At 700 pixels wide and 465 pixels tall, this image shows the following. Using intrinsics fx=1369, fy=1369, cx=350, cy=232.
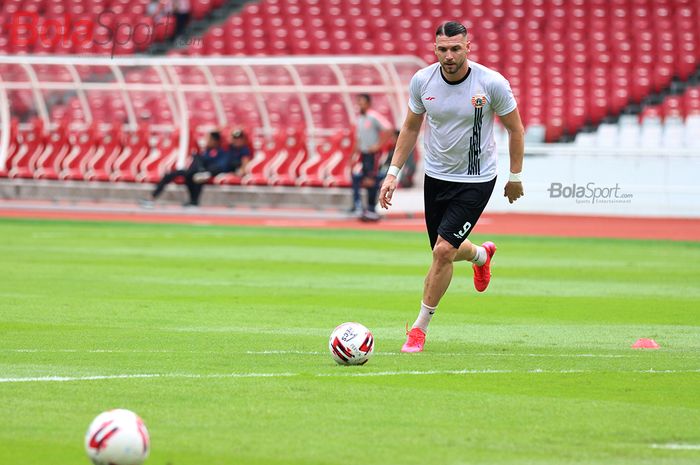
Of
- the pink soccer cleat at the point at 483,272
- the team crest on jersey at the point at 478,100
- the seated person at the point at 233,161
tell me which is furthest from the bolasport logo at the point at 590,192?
the team crest on jersey at the point at 478,100

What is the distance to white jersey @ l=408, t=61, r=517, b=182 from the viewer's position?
1024 cm

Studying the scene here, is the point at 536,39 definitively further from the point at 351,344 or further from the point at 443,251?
the point at 351,344

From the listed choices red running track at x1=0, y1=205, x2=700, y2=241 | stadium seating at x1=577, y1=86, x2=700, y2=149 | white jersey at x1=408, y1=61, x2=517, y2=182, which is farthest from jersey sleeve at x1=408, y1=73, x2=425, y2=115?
stadium seating at x1=577, y1=86, x2=700, y2=149

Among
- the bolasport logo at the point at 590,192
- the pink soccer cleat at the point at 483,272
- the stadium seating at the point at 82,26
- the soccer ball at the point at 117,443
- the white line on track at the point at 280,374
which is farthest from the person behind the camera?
the stadium seating at the point at 82,26

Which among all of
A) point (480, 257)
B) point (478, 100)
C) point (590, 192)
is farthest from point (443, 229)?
point (590, 192)

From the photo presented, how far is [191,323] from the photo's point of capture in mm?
11898

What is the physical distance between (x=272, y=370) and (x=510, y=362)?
1.71 metres

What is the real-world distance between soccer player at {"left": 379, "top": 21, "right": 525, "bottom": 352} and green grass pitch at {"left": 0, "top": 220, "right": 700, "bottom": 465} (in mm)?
670

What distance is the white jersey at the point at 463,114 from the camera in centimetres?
1024

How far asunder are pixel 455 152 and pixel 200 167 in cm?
2044

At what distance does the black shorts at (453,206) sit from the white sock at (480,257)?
73cm

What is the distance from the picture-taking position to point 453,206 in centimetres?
1034

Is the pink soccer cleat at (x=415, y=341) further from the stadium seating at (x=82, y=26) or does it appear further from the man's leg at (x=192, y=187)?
the stadium seating at (x=82, y=26)

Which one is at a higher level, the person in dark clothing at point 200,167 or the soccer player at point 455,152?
the soccer player at point 455,152
